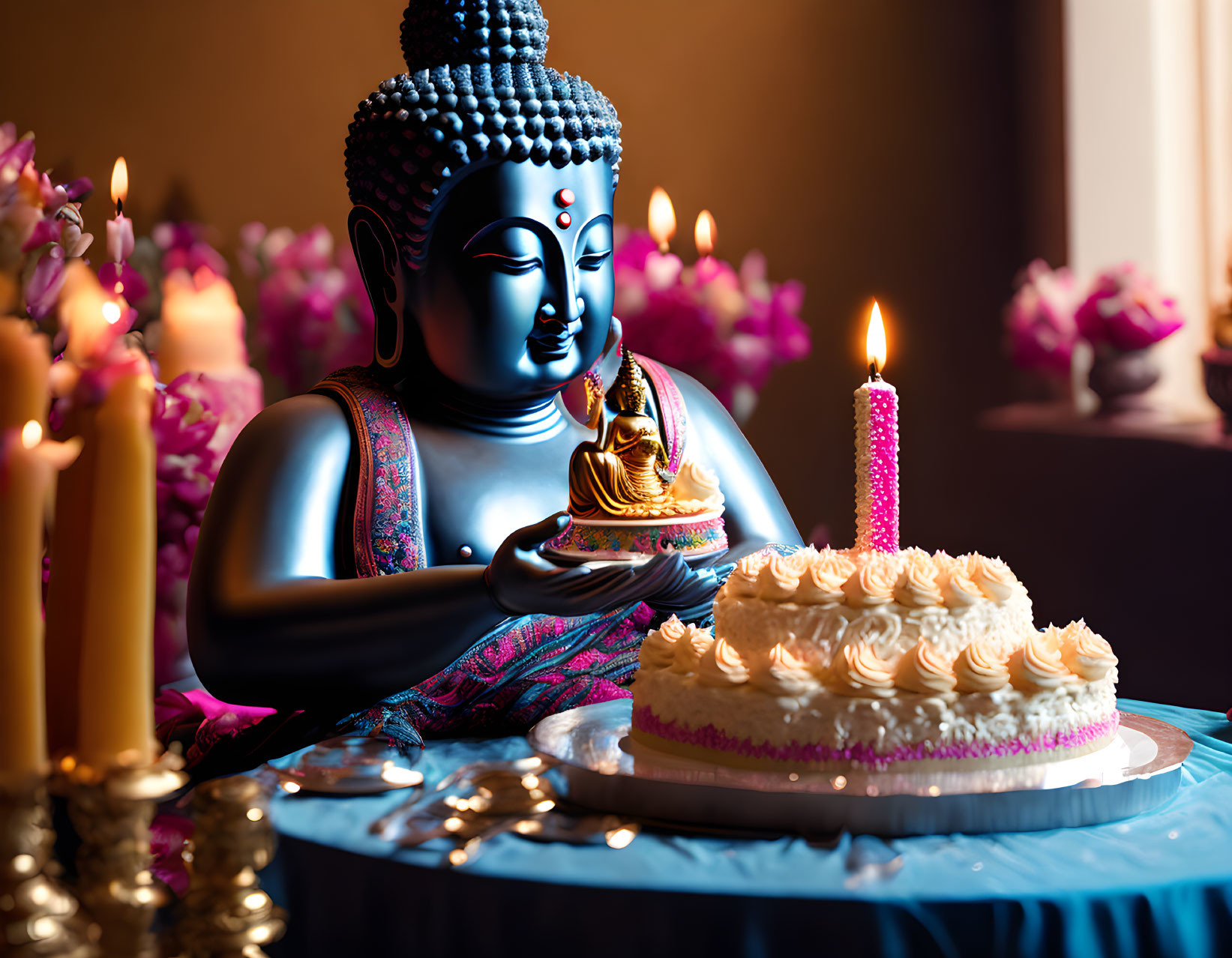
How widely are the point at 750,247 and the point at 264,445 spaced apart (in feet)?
8.98

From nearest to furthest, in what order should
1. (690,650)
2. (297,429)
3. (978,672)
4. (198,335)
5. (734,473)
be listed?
(978,672) → (690,650) → (297,429) → (734,473) → (198,335)

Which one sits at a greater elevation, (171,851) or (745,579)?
(745,579)

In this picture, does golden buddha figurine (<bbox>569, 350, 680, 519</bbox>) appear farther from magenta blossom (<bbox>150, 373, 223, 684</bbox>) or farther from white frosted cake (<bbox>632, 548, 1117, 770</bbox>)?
magenta blossom (<bbox>150, 373, 223, 684</bbox>)

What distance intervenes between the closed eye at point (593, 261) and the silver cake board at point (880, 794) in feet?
Result: 2.82

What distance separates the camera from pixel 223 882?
0.89 meters

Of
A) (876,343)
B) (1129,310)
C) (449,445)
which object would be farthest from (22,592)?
(1129,310)

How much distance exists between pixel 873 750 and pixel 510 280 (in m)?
0.91

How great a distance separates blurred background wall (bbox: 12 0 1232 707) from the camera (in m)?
4.11

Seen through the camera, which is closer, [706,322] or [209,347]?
[209,347]

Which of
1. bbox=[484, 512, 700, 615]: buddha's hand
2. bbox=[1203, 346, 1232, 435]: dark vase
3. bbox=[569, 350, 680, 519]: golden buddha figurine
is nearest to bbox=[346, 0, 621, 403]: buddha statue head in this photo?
bbox=[569, 350, 680, 519]: golden buddha figurine

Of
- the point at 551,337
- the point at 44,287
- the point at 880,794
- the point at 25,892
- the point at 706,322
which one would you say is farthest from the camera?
the point at 706,322

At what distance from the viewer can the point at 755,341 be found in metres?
3.00

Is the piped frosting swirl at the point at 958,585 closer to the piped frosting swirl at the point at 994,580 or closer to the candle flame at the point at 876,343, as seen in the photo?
the piped frosting swirl at the point at 994,580

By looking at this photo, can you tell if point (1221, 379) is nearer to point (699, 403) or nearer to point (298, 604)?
point (699, 403)
